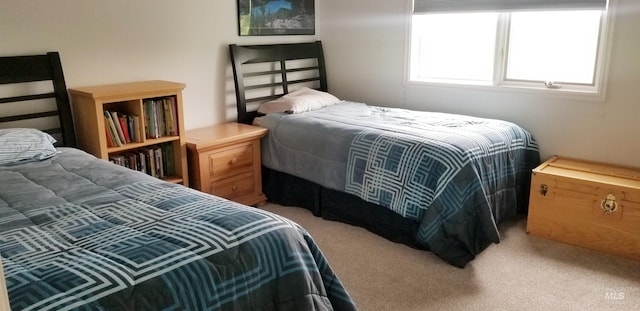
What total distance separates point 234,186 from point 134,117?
0.81m

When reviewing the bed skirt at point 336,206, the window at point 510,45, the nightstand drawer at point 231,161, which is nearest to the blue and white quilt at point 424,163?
the bed skirt at point 336,206

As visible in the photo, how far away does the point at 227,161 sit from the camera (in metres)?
3.34

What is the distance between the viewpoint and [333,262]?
8.99ft

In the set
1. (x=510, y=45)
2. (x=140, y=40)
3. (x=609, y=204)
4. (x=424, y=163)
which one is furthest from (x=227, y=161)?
(x=609, y=204)

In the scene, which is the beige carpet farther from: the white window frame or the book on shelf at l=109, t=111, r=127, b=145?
the book on shelf at l=109, t=111, r=127, b=145

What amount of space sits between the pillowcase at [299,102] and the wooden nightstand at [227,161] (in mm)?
246

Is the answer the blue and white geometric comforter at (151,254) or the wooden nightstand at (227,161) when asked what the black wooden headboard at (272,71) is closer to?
the wooden nightstand at (227,161)

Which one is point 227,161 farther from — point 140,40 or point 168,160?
point 140,40

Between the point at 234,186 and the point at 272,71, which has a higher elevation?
the point at 272,71

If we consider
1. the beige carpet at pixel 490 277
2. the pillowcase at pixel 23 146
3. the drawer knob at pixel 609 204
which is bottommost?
A: the beige carpet at pixel 490 277

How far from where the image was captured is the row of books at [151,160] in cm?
302

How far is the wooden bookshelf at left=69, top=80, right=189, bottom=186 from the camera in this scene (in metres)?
2.77

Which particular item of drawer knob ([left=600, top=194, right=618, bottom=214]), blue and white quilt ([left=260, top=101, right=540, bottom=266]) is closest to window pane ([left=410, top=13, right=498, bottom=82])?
blue and white quilt ([left=260, top=101, right=540, bottom=266])

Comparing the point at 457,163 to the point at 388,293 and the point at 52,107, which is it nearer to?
the point at 388,293
